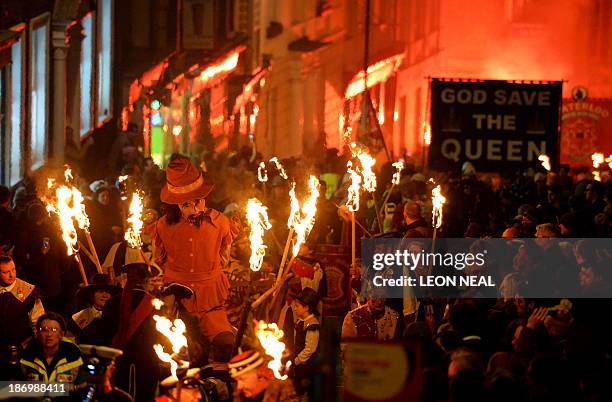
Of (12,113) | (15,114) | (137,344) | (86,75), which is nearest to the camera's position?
(137,344)

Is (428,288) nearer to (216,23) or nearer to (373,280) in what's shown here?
(373,280)

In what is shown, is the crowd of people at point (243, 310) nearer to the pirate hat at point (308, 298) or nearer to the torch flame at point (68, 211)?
the pirate hat at point (308, 298)

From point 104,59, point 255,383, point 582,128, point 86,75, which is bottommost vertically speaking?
point 255,383

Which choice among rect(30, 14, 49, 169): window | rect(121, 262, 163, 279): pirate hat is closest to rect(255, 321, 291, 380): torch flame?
rect(121, 262, 163, 279): pirate hat

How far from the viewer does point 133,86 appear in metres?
31.5

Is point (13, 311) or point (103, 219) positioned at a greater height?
point (103, 219)

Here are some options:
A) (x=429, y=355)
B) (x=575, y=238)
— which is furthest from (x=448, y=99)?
(x=429, y=355)

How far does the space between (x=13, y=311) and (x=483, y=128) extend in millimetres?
12962

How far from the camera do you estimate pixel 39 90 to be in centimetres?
2386

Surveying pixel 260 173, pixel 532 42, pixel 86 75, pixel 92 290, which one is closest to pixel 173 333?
pixel 92 290

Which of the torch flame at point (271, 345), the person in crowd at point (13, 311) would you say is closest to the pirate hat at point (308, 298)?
the person in crowd at point (13, 311)

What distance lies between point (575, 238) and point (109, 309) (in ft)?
15.0

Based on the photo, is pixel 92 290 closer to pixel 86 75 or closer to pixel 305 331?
pixel 305 331

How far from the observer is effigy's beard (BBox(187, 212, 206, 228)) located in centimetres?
1107
